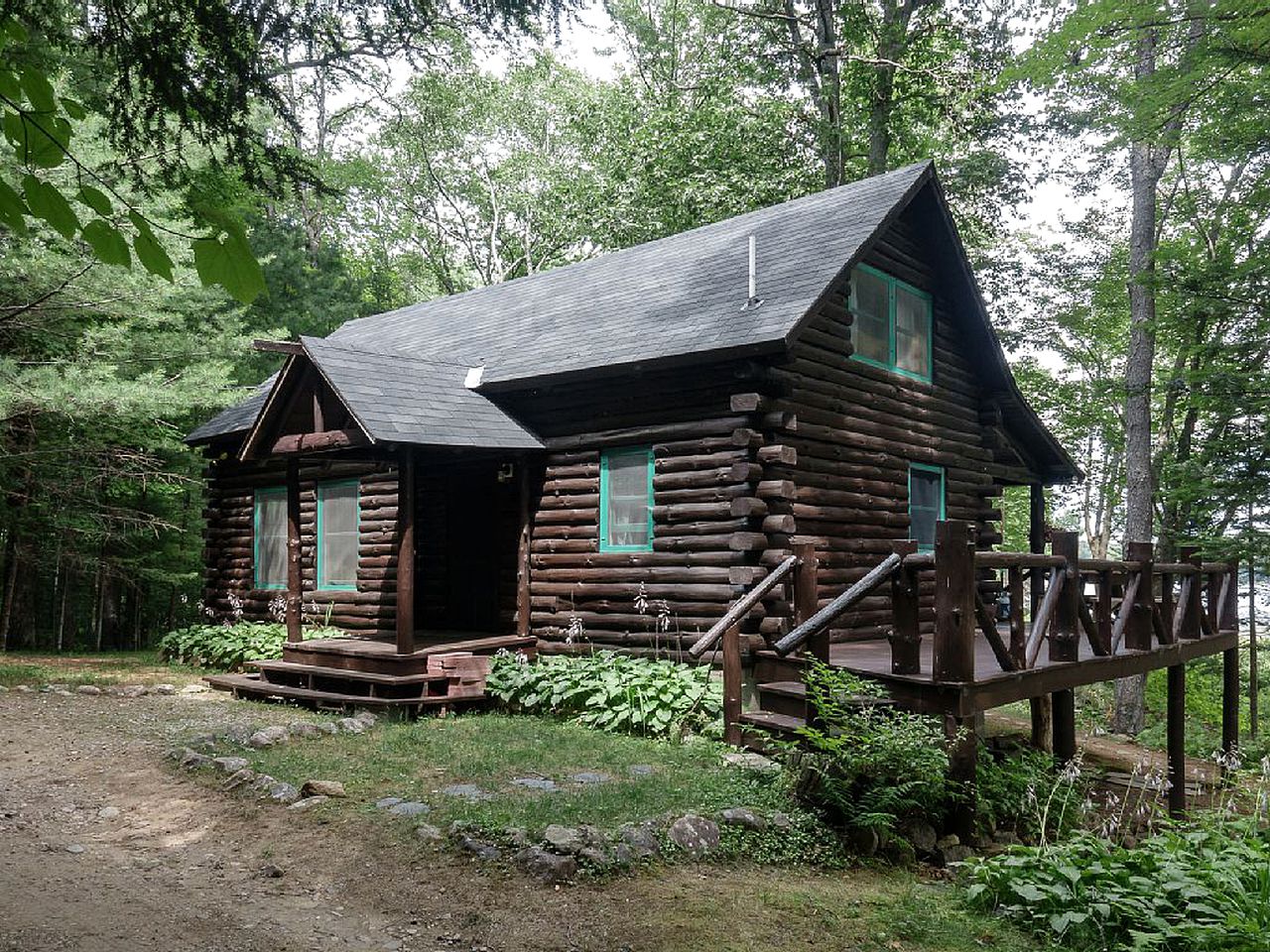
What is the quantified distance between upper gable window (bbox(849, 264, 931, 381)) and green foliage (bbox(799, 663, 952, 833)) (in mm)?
6096

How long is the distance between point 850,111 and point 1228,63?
49.3ft

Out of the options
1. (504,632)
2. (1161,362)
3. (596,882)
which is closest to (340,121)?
(504,632)

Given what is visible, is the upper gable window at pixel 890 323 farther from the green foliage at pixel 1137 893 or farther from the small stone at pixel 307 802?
the small stone at pixel 307 802

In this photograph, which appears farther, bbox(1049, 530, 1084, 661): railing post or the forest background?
bbox(1049, 530, 1084, 661): railing post

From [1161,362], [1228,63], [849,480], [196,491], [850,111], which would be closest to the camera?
[1228,63]

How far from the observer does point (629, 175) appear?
24.4 metres

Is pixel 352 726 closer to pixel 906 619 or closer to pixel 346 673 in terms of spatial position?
pixel 346 673

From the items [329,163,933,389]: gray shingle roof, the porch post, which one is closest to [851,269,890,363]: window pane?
[329,163,933,389]: gray shingle roof

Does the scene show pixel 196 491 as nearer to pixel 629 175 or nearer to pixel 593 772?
pixel 629 175

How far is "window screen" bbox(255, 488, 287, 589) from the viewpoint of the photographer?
15398mm

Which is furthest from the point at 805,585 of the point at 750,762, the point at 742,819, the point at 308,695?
the point at 308,695

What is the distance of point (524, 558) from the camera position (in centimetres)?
1144

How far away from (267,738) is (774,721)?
14.8 ft

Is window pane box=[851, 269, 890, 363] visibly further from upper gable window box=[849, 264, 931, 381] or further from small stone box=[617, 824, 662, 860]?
small stone box=[617, 824, 662, 860]
